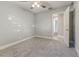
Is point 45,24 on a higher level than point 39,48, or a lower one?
higher

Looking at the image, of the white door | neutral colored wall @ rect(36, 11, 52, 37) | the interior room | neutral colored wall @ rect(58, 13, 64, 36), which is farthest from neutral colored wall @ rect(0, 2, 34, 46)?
the white door

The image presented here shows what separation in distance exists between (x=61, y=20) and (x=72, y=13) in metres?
0.79

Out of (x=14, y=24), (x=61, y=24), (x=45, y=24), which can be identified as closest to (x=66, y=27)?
(x=61, y=24)

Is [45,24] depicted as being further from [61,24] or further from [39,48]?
[39,48]

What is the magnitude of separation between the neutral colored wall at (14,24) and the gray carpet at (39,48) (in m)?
0.27

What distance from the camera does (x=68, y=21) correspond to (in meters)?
3.99

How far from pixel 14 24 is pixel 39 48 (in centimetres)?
115

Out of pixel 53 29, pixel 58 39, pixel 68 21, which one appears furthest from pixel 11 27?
pixel 68 21

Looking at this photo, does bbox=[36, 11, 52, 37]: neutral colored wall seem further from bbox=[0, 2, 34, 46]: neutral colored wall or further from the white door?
the white door

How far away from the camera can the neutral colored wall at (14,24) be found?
11.0 feet

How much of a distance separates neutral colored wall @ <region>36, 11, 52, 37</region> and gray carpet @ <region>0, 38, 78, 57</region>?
0.80ft

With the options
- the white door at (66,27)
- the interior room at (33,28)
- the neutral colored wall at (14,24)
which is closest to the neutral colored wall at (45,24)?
the interior room at (33,28)

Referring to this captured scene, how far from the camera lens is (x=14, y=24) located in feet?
11.0

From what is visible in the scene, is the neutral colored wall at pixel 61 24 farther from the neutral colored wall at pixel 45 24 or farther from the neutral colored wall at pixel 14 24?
the neutral colored wall at pixel 14 24
